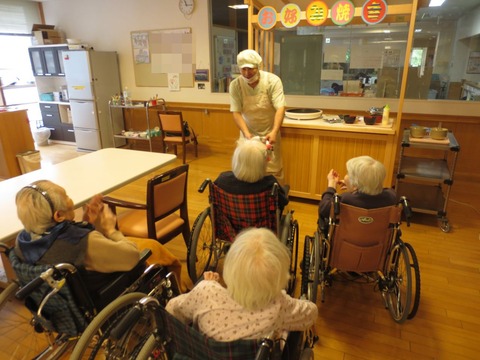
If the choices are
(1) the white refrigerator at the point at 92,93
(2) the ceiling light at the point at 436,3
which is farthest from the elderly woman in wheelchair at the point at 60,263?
(1) the white refrigerator at the point at 92,93

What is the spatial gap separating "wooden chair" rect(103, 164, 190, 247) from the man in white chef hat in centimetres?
93

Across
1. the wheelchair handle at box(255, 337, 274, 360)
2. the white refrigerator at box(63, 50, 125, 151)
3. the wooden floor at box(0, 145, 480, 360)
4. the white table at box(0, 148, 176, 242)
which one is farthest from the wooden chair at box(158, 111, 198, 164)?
the wheelchair handle at box(255, 337, 274, 360)

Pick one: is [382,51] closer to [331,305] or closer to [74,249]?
[331,305]

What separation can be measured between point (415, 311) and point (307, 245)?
644 mm

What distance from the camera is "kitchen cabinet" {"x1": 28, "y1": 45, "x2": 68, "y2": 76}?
538cm

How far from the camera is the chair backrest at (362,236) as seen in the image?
5.17ft

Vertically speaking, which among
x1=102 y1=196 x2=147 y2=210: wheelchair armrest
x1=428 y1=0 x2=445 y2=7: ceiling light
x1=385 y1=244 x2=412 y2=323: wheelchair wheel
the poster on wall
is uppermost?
x1=428 y1=0 x2=445 y2=7: ceiling light

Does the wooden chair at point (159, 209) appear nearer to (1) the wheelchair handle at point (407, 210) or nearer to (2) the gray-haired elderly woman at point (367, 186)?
(2) the gray-haired elderly woman at point (367, 186)

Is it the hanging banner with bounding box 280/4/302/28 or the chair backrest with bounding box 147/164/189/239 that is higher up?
the hanging banner with bounding box 280/4/302/28

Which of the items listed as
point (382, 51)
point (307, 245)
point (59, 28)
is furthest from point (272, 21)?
point (59, 28)

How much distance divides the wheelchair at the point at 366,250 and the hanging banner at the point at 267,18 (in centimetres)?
199

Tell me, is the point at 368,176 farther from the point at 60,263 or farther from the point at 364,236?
the point at 60,263

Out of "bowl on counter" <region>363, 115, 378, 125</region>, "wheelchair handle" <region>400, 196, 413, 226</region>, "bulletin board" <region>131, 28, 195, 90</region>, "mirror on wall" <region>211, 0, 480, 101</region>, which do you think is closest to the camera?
"wheelchair handle" <region>400, 196, 413, 226</region>

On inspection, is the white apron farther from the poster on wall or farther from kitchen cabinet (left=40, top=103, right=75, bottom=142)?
kitchen cabinet (left=40, top=103, right=75, bottom=142)
